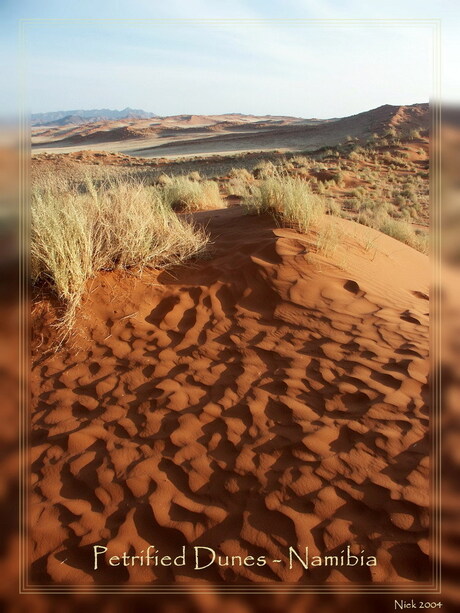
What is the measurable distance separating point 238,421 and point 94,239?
3.00 meters

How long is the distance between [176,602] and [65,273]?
10.8 feet

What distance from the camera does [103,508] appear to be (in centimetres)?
277

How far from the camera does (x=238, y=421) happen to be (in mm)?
3342

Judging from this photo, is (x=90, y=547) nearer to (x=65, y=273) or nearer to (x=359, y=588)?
(x=359, y=588)

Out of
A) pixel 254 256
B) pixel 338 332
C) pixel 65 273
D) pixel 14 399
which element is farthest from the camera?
pixel 254 256

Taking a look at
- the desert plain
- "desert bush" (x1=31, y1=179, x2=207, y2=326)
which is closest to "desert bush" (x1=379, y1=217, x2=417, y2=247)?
the desert plain

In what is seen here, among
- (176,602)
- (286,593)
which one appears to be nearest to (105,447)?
(176,602)

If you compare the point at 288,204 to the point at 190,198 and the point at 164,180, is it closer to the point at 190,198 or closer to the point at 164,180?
the point at 190,198

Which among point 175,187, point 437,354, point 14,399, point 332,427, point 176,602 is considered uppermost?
point 175,187

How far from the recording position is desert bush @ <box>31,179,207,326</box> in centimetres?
473

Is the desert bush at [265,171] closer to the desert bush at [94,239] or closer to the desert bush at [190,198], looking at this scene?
the desert bush at [190,198]

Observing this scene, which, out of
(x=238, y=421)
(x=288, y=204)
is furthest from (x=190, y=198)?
(x=238, y=421)

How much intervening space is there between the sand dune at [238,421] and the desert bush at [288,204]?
803 mm

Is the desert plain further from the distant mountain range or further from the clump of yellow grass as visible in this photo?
the distant mountain range
